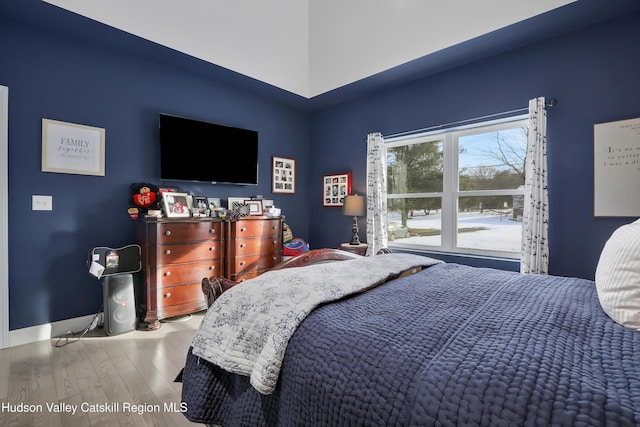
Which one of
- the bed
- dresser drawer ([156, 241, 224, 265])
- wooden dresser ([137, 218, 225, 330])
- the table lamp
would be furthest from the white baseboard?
the table lamp

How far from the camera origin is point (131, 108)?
3064 mm

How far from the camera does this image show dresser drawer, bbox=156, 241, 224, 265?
2.80 metres

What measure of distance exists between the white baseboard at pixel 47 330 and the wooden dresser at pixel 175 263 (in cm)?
47

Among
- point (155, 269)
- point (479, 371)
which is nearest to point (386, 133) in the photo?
point (155, 269)

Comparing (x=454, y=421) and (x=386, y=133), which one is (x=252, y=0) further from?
(x=454, y=421)

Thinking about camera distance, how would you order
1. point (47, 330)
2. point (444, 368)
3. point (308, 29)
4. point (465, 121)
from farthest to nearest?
1. point (308, 29)
2. point (465, 121)
3. point (47, 330)
4. point (444, 368)

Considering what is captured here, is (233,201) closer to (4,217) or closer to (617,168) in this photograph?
(4,217)

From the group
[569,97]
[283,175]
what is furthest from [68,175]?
[569,97]

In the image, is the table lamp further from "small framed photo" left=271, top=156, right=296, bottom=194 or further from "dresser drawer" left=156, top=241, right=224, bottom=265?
"dresser drawer" left=156, top=241, right=224, bottom=265

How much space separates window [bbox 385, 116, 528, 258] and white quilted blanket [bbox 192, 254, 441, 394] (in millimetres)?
2354

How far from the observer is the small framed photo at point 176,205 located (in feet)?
9.89

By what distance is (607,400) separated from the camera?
1.77 ft

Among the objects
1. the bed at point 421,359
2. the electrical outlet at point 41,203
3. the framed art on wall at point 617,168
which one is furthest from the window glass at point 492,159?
the electrical outlet at point 41,203

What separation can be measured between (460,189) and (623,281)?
2.56 metres
